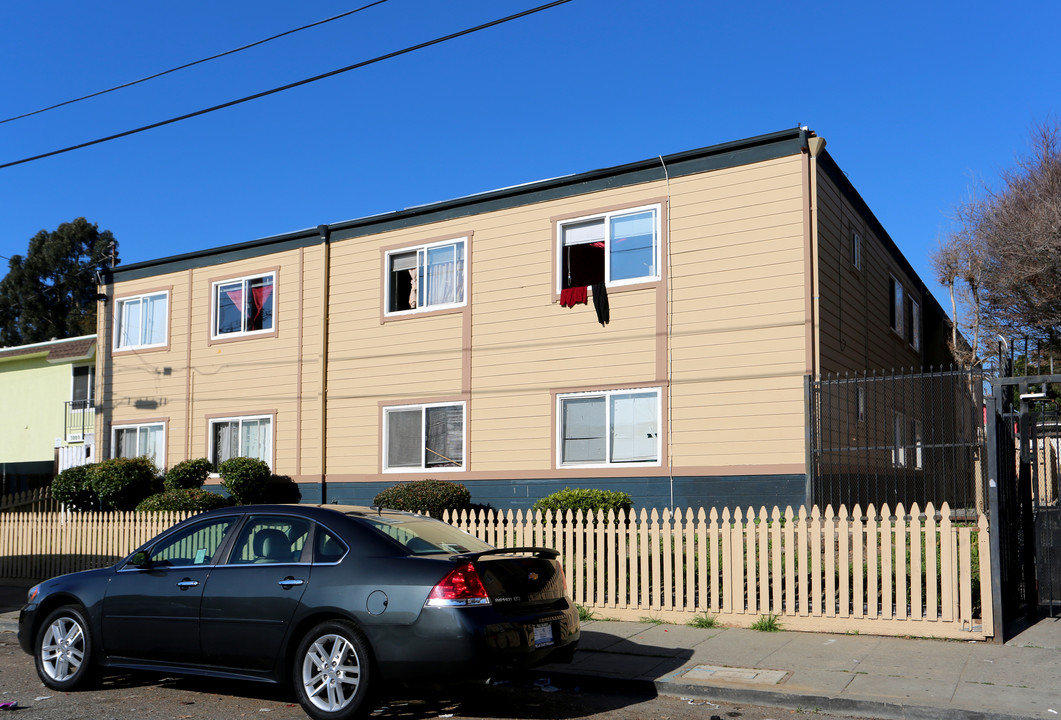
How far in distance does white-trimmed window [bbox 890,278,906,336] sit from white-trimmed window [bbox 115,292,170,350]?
15.2 metres

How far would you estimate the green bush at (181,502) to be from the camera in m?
17.0

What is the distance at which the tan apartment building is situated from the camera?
47.8ft

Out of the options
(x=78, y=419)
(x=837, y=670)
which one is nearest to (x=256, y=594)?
(x=837, y=670)

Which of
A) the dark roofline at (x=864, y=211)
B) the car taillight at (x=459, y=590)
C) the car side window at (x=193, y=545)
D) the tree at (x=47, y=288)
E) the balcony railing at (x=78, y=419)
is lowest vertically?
the car taillight at (x=459, y=590)

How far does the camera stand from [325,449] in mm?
18688

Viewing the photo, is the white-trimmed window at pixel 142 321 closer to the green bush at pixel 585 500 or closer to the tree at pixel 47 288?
the green bush at pixel 585 500

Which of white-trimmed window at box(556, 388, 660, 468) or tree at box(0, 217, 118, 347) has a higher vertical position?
tree at box(0, 217, 118, 347)

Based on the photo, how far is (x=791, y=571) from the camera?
9.95 metres

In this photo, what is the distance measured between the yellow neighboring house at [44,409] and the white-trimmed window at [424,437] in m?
12.0

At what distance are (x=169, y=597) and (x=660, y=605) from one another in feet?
17.5

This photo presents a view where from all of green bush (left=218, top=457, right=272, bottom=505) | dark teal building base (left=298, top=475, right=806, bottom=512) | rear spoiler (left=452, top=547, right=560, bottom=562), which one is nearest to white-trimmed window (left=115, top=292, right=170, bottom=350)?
green bush (left=218, top=457, right=272, bottom=505)

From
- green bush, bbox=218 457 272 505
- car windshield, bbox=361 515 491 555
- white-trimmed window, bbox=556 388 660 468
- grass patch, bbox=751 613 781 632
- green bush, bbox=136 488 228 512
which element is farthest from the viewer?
green bush, bbox=218 457 272 505

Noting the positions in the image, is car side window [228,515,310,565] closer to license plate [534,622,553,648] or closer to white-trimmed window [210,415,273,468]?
license plate [534,622,553,648]

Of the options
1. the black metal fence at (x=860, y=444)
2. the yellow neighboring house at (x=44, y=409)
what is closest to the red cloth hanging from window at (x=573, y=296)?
the black metal fence at (x=860, y=444)
